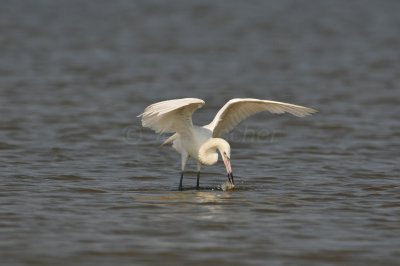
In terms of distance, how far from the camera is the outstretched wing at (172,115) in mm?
11453

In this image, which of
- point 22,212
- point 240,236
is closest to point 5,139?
point 22,212

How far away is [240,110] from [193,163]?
2102 millimetres

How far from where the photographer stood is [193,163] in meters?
14.7

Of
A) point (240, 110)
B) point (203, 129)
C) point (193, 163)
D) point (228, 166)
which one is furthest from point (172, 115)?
point (193, 163)

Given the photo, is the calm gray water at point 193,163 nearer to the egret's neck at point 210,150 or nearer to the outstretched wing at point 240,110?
the egret's neck at point 210,150

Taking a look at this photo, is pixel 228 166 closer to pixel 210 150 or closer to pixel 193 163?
pixel 210 150

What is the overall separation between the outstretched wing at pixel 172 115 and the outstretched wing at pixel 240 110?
484 mm

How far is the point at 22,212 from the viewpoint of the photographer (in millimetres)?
10781

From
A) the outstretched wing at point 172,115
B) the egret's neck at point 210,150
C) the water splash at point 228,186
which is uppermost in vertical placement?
the outstretched wing at point 172,115

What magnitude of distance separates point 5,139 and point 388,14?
2772cm

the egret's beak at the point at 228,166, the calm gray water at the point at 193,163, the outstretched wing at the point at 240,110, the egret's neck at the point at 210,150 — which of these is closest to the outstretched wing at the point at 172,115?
the egret's neck at the point at 210,150

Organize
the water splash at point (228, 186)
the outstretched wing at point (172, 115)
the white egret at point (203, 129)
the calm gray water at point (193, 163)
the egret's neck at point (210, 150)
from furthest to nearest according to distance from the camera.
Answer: the water splash at point (228, 186) < the egret's neck at point (210, 150) < the white egret at point (203, 129) < the outstretched wing at point (172, 115) < the calm gray water at point (193, 163)

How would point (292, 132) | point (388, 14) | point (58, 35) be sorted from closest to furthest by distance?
1. point (292, 132)
2. point (58, 35)
3. point (388, 14)

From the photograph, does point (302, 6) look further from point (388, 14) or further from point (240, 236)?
point (240, 236)
